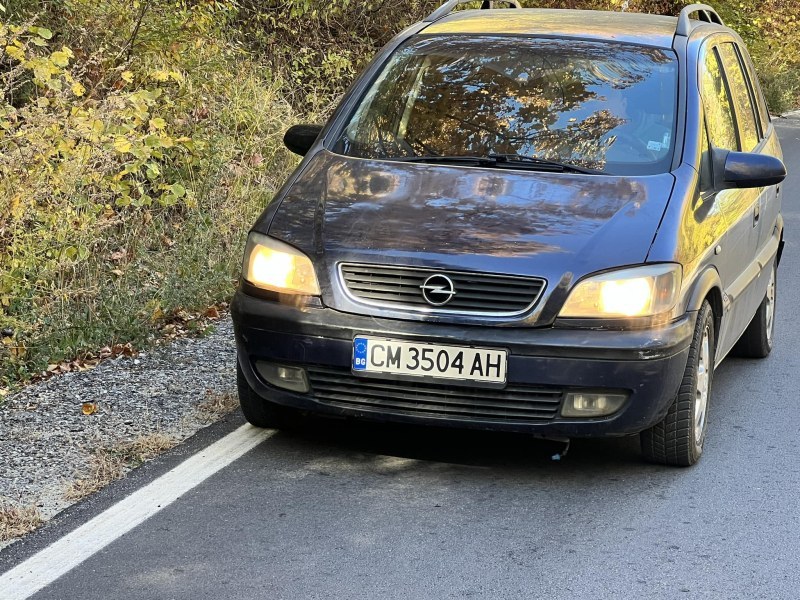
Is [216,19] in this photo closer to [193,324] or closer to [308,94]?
[308,94]

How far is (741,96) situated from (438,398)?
2.96 m

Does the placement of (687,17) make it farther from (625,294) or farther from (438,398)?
Answer: (438,398)

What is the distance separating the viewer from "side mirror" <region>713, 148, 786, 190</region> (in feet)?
17.8

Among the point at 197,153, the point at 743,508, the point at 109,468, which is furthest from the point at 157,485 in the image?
the point at 197,153

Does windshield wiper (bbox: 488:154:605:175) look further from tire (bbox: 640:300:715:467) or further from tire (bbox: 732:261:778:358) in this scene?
tire (bbox: 732:261:778:358)

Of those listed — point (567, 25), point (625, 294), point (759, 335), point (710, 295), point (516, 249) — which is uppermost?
point (567, 25)

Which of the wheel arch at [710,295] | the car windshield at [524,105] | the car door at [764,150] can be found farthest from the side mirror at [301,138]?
the car door at [764,150]

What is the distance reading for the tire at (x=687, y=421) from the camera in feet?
16.4

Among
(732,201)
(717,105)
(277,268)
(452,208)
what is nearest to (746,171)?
(732,201)

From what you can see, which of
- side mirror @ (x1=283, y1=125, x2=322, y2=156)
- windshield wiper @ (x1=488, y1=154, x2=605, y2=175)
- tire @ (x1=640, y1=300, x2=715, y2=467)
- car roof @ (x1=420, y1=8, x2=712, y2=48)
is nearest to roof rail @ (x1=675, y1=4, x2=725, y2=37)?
car roof @ (x1=420, y1=8, x2=712, y2=48)

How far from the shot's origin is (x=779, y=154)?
24.5ft

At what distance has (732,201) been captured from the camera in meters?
5.81

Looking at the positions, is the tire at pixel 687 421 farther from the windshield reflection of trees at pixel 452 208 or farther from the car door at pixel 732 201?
the windshield reflection of trees at pixel 452 208

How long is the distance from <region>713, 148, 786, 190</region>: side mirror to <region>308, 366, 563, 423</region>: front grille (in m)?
1.38
